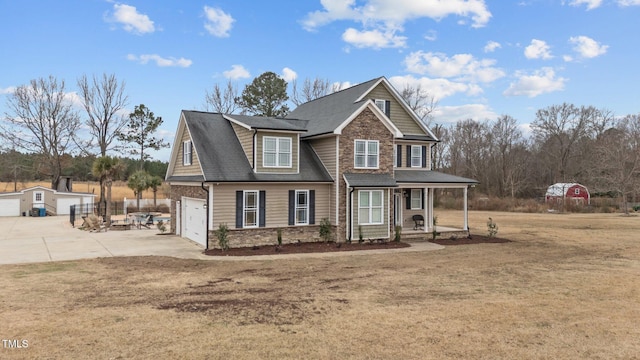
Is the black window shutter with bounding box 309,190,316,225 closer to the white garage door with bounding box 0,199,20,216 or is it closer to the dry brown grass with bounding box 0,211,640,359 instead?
the dry brown grass with bounding box 0,211,640,359

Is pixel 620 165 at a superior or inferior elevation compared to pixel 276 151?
superior

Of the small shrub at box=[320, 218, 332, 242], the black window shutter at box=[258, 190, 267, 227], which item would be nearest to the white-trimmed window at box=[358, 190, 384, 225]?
the small shrub at box=[320, 218, 332, 242]

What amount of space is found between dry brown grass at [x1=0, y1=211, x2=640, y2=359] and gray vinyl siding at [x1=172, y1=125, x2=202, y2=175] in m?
5.62

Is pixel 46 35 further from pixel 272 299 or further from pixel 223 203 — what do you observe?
pixel 272 299

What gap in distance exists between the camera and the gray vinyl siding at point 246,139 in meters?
19.2

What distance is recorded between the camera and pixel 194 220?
20.3m

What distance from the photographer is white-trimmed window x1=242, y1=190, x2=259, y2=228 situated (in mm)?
18250

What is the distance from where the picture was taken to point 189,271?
13750 millimetres

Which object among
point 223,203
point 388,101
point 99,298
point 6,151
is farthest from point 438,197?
point 6,151

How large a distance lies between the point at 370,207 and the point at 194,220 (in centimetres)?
871

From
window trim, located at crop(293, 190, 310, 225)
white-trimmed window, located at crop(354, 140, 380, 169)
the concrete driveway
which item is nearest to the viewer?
the concrete driveway

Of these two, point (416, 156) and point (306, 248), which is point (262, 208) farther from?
point (416, 156)

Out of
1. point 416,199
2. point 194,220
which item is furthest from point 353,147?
point 194,220

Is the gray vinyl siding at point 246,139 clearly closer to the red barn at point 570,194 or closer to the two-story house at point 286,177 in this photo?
the two-story house at point 286,177
